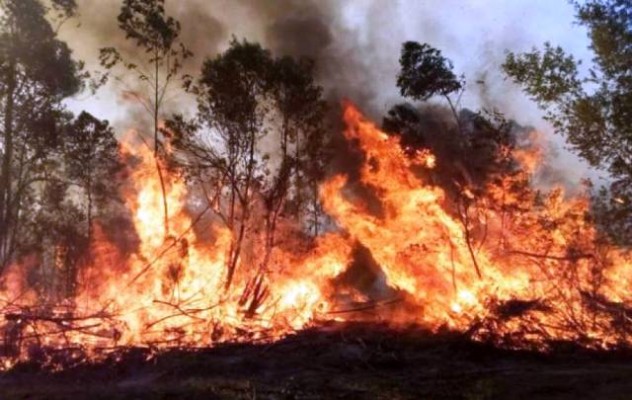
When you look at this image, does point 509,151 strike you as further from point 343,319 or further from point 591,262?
point 343,319

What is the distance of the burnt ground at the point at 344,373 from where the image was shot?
12422 millimetres

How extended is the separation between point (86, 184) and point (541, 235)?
23.2 metres

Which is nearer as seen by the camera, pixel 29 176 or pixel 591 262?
pixel 591 262

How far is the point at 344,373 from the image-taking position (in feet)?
47.1

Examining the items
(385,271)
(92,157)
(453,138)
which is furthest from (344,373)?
(92,157)

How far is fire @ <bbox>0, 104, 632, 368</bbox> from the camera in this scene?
55.7 feet

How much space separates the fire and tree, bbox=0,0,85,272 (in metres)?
3.83

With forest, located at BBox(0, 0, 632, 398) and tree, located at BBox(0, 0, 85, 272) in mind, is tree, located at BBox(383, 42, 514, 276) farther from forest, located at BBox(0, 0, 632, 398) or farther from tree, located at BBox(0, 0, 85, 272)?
tree, located at BBox(0, 0, 85, 272)

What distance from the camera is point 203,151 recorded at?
2214cm

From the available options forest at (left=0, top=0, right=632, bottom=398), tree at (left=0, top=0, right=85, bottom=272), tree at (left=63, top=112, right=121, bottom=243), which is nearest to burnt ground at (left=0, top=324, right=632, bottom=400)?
forest at (left=0, top=0, right=632, bottom=398)

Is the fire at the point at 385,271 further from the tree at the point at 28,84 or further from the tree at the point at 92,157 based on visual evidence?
the tree at the point at 92,157

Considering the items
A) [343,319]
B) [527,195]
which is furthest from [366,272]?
[527,195]

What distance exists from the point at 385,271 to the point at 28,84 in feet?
49.0

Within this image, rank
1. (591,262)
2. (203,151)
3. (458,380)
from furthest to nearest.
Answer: (203,151), (591,262), (458,380)
